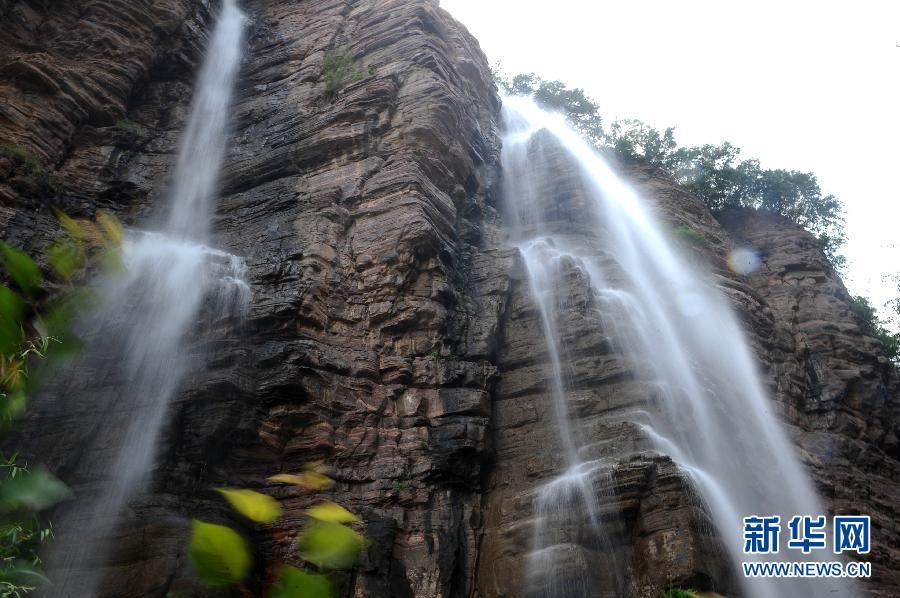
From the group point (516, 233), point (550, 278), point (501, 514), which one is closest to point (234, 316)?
point (501, 514)

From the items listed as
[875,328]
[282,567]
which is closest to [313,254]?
[282,567]

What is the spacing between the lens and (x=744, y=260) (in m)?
19.5

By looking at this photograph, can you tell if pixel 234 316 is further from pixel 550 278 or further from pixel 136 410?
pixel 550 278

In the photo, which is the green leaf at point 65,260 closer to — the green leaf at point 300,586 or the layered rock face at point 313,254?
the green leaf at point 300,586

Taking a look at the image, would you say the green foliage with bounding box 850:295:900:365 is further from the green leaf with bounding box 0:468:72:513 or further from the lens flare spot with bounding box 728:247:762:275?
the green leaf with bounding box 0:468:72:513

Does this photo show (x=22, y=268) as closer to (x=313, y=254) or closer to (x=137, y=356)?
(x=137, y=356)

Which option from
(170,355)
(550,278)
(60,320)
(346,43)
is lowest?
(60,320)

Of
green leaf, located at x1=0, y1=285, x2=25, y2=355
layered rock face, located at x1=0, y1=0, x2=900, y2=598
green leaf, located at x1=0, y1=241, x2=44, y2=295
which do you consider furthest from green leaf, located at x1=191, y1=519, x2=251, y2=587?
layered rock face, located at x1=0, y1=0, x2=900, y2=598

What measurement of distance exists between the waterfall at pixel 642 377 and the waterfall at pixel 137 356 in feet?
17.7

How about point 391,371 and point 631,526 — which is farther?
point 391,371

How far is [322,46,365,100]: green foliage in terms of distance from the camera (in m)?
15.6

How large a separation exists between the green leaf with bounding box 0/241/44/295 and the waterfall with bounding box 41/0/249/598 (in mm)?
4855

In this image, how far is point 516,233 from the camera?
16.5 metres

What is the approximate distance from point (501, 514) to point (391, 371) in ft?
9.50
